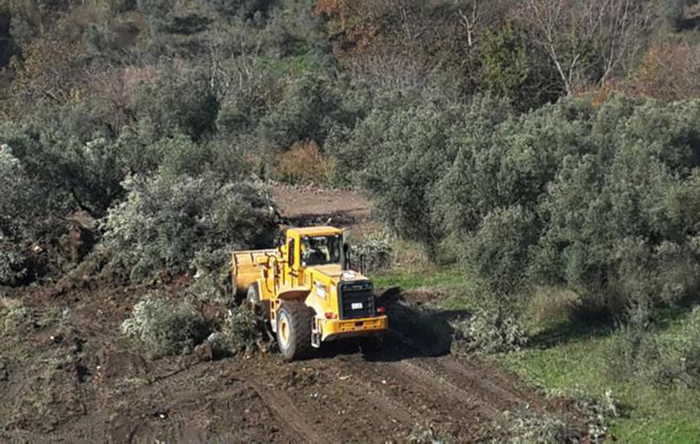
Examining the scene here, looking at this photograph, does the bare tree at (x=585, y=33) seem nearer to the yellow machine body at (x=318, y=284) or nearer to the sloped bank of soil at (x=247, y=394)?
the yellow machine body at (x=318, y=284)

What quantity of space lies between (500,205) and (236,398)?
22.4 ft

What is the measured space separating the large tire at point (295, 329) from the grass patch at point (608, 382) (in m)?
3.46

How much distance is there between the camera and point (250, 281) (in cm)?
1769

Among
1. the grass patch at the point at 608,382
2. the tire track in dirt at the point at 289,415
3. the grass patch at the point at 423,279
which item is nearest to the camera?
the grass patch at the point at 608,382

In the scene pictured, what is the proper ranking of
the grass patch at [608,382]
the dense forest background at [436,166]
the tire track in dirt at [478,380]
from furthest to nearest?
1. the dense forest background at [436,166]
2. the tire track in dirt at [478,380]
3. the grass patch at [608,382]

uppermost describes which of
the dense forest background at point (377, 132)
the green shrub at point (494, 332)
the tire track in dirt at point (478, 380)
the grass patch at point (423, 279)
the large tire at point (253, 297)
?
the dense forest background at point (377, 132)

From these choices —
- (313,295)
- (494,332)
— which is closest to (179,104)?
(313,295)

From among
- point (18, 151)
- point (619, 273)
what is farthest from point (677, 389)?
point (18, 151)

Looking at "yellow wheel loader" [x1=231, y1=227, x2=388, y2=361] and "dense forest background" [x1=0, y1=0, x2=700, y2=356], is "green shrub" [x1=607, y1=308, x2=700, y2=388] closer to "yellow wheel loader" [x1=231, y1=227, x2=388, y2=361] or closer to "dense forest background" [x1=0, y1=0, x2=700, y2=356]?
"dense forest background" [x1=0, y1=0, x2=700, y2=356]

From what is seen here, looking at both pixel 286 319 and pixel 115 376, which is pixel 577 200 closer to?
pixel 286 319

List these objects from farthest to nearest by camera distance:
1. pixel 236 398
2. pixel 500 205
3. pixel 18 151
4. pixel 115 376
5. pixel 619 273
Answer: pixel 18 151 → pixel 500 205 → pixel 619 273 → pixel 115 376 → pixel 236 398

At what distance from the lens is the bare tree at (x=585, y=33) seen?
141 feet

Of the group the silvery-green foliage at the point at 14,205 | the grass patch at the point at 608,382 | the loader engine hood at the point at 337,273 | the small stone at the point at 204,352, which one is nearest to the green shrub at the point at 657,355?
A: the grass patch at the point at 608,382

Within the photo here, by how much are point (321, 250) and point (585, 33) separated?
34.4 metres
